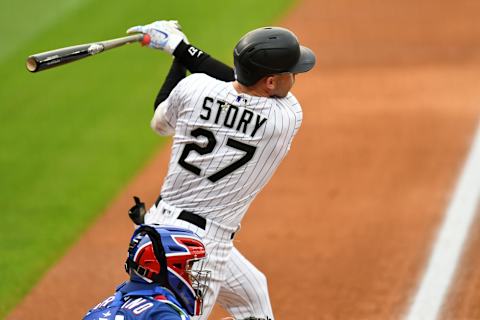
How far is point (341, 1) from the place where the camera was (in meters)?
14.9

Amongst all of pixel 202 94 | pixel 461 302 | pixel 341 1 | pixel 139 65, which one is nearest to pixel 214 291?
pixel 202 94

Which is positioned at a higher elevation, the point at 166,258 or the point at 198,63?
the point at 198,63

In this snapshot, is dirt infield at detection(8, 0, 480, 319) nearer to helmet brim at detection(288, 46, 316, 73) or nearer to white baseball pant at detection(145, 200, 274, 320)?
white baseball pant at detection(145, 200, 274, 320)

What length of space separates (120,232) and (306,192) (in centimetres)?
179

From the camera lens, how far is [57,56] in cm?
492

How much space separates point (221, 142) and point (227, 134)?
0.18 feet

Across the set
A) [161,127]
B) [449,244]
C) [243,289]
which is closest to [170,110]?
[161,127]

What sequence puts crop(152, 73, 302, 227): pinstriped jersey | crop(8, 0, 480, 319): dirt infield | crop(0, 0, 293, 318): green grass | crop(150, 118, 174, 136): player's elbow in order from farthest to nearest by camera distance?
crop(0, 0, 293, 318): green grass < crop(8, 0, 480, 319): dirt infield < crop(150, 118, 174, 136): player's elbow < crop(152, 73, 302, 227): pinstriped jersey

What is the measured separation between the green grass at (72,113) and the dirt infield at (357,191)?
0.33m

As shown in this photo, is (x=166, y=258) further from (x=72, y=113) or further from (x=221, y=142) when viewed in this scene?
(x=72, y=113)

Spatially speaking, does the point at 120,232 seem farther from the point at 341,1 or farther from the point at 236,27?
the point at 341,1

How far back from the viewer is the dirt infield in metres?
7.08

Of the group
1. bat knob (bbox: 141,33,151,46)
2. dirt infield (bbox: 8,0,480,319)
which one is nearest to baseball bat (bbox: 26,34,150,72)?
bat knob (bbox: 141,33,151,46)

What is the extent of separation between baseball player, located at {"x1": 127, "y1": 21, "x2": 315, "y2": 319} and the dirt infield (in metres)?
1.95
